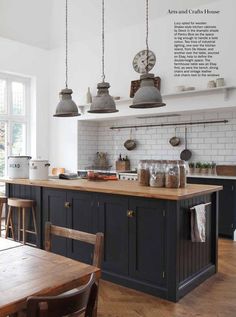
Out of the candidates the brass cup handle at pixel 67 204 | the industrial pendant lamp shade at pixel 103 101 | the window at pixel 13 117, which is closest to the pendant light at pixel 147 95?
the industrial pendant lamp shade at pixel 103 101

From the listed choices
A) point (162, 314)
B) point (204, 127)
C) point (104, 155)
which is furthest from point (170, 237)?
point (104, 155)

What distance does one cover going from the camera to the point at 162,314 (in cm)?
279

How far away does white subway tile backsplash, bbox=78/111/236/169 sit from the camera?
5.74 metres

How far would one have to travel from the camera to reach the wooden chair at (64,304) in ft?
3.83

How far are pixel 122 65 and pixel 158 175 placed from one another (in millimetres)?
3448

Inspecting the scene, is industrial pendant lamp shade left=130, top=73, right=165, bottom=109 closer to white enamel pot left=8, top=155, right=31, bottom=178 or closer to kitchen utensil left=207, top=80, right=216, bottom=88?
kitchen utensil left=207, top=80, right=216, bottom=88

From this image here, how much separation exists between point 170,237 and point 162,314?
24.7 inches

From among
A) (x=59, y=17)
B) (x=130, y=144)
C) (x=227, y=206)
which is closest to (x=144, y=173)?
(x=227, y=206)

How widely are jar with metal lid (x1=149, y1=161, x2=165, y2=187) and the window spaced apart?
4.38 m

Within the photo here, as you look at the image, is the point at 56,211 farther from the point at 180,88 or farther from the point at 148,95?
the point at 180,88

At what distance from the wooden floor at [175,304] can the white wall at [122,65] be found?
2838mm

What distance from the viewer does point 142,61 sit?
6.01m

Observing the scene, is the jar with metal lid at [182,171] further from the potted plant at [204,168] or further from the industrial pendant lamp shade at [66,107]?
the potted plant at [204,168]

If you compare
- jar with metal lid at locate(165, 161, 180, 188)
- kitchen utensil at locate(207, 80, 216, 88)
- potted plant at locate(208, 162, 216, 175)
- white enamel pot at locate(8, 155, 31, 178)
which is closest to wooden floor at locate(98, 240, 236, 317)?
jar with metal lid at locate(165, 161, 180, 188)
